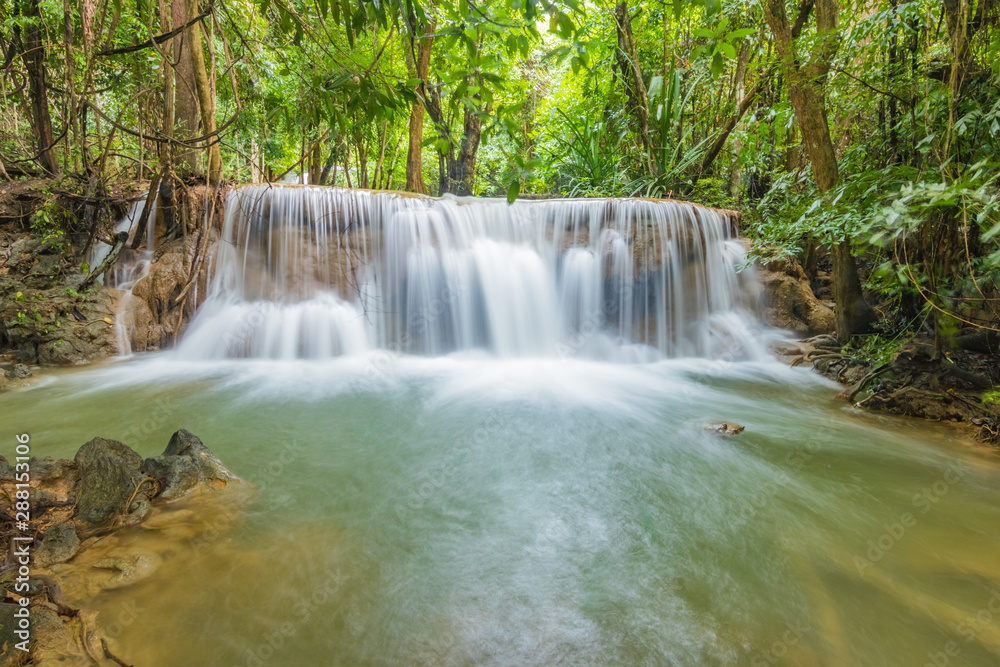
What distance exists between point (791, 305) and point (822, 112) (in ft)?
9.35

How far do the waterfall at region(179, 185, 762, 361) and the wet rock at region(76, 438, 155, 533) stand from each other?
375 centimetres

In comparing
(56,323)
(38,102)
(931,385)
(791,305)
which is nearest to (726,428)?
(931,385)

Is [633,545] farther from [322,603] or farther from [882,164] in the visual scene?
[882,164]

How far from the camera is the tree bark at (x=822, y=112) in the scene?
410 cm

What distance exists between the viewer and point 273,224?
630 centimetres

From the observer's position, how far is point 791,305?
6.60 m

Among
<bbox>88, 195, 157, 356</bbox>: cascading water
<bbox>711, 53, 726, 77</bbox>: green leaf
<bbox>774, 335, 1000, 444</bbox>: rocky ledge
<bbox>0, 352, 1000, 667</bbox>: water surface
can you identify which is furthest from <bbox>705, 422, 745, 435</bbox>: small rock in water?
<bbox>88, 195, 157, 356</bbox>: cascading water

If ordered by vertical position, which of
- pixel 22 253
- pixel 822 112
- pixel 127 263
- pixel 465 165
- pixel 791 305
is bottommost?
pixel 791 305

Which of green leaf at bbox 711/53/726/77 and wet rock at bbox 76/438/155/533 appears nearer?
green leaf at bbox 711/53/726/77

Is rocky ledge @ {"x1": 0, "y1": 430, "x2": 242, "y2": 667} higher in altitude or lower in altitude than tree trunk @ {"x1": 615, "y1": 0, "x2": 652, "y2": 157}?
lower

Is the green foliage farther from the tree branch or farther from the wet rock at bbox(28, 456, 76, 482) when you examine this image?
the tree branch

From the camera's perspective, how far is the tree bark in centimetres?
410

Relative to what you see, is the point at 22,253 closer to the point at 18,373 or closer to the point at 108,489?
the point at 18,373

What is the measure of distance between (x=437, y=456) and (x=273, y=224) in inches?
183
